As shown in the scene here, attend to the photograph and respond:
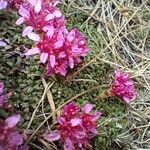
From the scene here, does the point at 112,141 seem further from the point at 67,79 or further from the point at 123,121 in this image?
the point at 67,79

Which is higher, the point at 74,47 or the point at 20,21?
the point at 20,21

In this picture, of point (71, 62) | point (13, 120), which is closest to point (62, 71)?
point (71, 62)

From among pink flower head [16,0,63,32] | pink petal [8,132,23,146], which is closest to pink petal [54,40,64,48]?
pink flower head [16,0,63,32]

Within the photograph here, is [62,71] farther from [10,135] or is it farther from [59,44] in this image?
[10,135]

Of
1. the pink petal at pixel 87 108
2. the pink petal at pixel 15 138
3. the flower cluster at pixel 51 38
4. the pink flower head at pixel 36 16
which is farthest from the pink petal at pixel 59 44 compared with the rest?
the pink petal at pixel 15 138

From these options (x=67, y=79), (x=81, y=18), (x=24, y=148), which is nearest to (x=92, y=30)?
(x=81, y=18)

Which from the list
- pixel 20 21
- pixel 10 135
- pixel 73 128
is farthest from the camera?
pixel 20 21

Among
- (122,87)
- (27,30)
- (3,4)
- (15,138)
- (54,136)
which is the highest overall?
A: (3,4)
